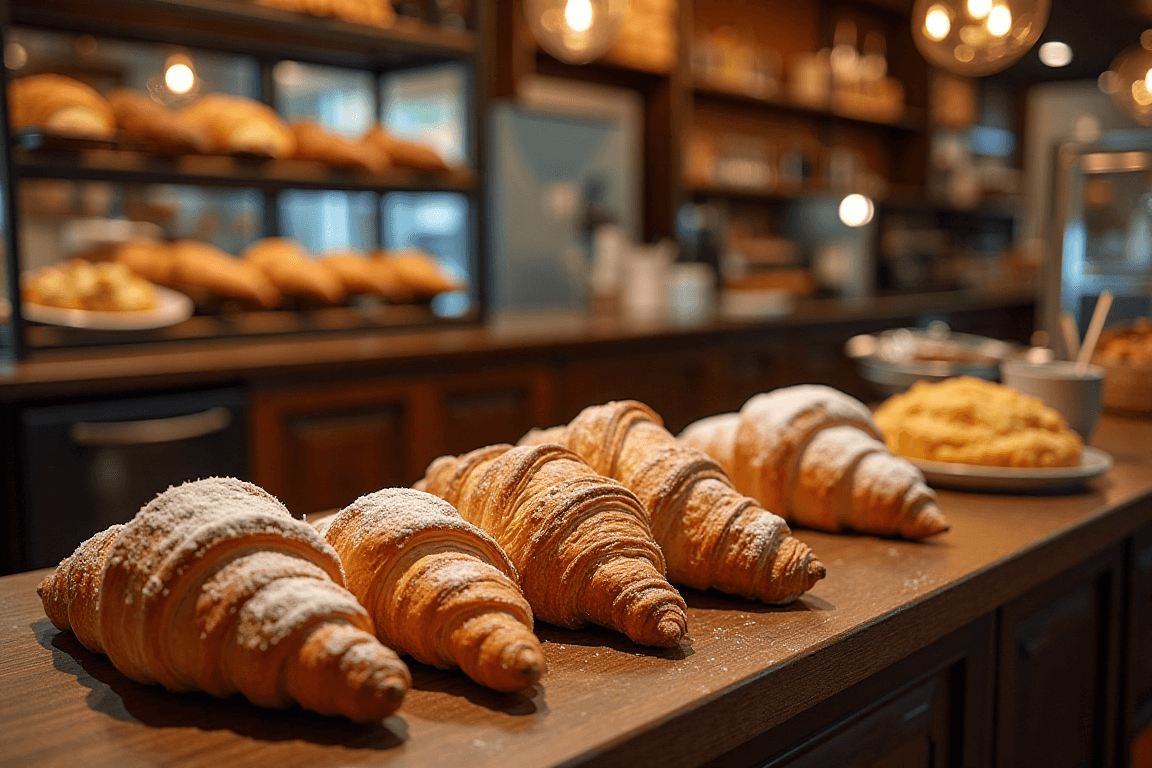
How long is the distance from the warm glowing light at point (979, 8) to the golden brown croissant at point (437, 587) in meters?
2.01

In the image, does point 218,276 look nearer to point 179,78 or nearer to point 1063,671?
point 179,78

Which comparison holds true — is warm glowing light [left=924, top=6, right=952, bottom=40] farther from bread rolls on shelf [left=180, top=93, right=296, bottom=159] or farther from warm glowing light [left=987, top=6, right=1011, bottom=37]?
bread rolls on shelf [left=180, top=93, right=296, bottom=159]

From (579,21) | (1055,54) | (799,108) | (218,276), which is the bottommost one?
(218,276)

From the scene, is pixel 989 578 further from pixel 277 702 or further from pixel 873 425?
pixel 277 702

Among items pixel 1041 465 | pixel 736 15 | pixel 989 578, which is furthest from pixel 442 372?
pixel 736 15

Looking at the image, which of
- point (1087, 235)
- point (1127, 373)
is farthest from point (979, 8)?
point (1087, 235)

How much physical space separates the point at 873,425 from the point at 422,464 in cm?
205

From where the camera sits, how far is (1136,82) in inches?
154

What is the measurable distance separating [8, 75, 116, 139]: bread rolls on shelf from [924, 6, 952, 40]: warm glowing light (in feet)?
6.84

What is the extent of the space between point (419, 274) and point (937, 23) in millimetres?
1838

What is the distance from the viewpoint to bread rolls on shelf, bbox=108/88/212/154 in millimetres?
2744

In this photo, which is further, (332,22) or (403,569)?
(332,22)

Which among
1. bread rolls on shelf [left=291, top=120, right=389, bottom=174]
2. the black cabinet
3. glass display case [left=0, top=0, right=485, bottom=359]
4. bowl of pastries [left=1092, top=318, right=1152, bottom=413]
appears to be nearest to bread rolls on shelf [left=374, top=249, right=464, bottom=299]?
glass display case [left=0, top=0, right=485, bottom=359]

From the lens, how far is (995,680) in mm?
1137
